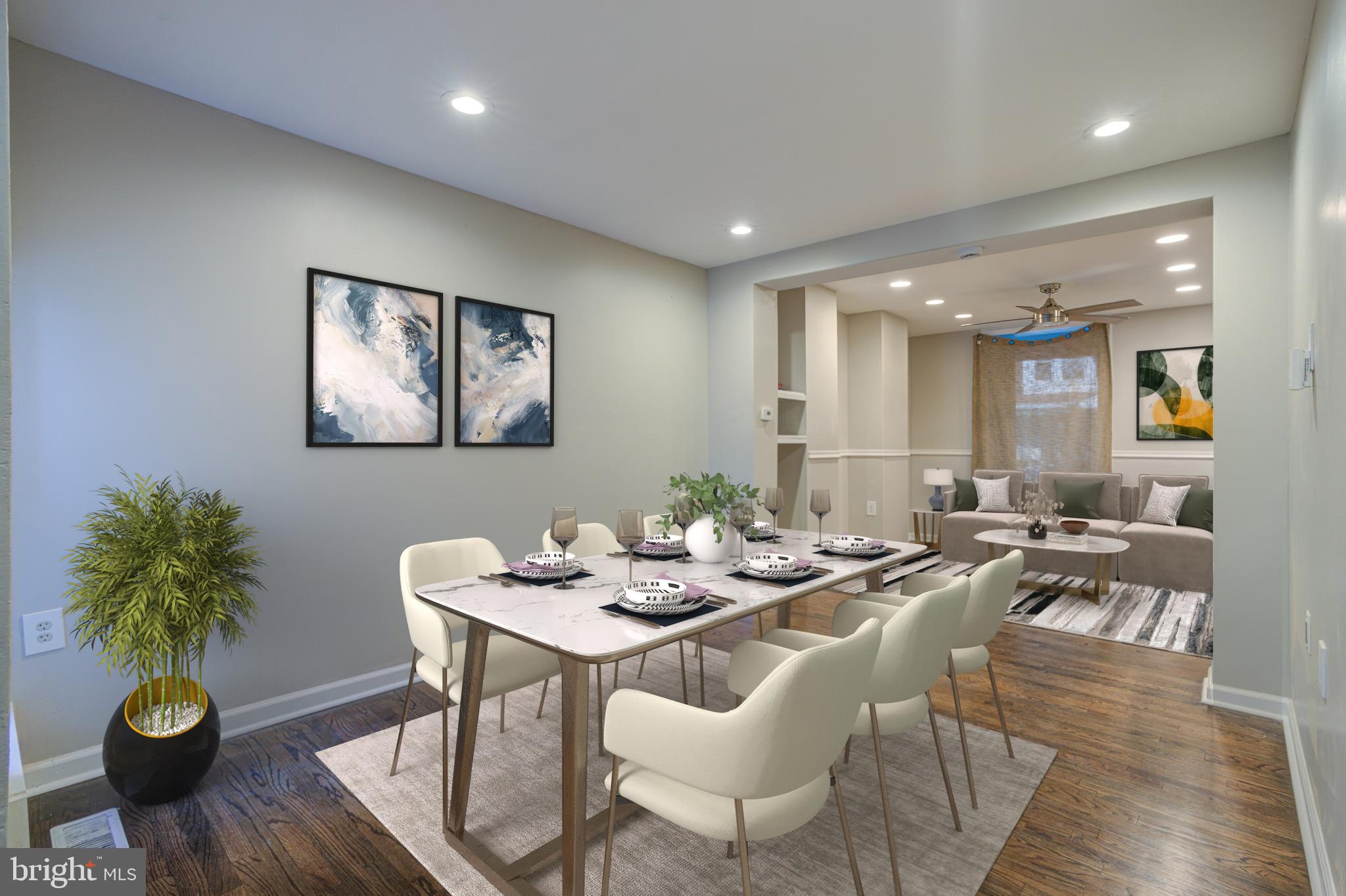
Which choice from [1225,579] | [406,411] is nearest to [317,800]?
[406,411]

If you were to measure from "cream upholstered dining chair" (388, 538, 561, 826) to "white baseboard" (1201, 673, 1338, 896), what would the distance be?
2151 mm

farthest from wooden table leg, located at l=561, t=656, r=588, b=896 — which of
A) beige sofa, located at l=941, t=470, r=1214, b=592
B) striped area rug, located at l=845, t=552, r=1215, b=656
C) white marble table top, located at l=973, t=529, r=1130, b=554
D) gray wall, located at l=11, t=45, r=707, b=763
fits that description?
beige sofa, located at l=941, t=470, r=1214, b=592

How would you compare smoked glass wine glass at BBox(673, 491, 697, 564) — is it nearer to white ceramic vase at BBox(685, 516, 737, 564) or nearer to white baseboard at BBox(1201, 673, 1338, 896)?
white ceramic vase at BBox(685, 516, 737, 564)

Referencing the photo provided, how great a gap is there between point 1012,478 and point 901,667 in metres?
5.92

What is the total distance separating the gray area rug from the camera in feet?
5.89

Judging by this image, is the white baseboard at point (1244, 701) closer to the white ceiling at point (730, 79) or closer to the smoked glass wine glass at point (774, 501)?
the smoked glass wine glass at point (774, 501)

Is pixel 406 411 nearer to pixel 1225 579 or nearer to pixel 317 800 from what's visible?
pixel 317 800

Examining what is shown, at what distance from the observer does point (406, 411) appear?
316 centimetres

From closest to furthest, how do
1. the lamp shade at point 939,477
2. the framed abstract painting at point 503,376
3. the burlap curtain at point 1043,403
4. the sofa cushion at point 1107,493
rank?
the framed abstract painting at point 503,376 < the sofa cushion at point 1107,493 < the burlap curtain at point 1043,403 < the lamp shade at point 939,477

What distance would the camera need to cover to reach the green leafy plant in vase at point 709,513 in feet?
7.83

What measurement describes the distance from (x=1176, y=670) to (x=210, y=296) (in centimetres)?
497

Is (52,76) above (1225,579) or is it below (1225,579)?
above

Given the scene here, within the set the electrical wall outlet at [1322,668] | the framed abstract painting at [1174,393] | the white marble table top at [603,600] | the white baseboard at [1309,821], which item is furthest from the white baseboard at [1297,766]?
the framed abstract painting at [1174,393]

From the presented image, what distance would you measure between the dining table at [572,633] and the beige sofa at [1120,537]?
13.8ft
